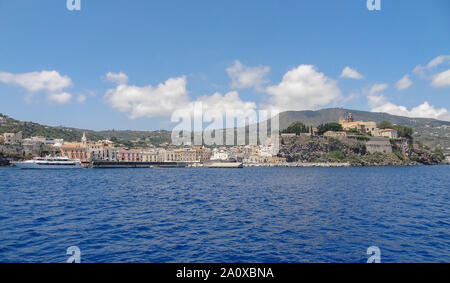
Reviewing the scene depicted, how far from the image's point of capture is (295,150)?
13612 cm

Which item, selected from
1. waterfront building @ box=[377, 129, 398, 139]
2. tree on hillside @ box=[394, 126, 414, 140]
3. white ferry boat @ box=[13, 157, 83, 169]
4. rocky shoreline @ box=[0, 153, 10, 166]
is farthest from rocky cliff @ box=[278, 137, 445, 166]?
rocky shoreline @ box=[0, 153, 10, 166]

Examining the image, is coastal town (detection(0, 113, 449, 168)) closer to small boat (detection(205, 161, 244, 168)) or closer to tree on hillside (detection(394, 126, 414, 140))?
tree on hillside (detection(394, 126, 414, 140))

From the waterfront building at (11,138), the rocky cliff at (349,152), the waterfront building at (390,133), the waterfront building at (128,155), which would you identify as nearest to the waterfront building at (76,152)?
the waterfront building at (128,155)

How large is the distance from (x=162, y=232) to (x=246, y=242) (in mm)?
4047

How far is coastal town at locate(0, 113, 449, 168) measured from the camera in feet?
392

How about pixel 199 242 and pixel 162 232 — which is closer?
pixel 199 242

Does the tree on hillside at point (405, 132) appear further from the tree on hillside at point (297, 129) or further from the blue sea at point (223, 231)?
the blue sea at point (223, 231)
